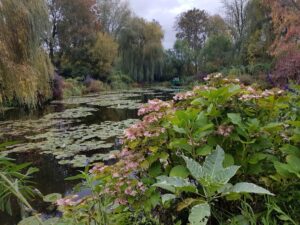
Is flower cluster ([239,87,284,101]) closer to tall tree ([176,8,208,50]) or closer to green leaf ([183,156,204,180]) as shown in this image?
green leaf ([183,156,204,180])

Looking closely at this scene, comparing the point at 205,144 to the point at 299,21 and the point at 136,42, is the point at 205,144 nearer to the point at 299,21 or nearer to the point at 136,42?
the point at 299,21

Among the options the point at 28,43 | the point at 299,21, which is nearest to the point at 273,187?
the point at 28,43

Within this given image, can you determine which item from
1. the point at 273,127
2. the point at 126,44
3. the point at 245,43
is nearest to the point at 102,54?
the point at 126,44

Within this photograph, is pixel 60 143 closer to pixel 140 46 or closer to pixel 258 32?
pixel 258 32

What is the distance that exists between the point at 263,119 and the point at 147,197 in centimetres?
68

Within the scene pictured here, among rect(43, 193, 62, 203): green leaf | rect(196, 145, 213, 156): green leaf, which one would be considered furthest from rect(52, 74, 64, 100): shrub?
rect(196, 145, 213, 156): green leaf

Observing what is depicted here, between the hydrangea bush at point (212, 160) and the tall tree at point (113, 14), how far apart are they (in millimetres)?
26717

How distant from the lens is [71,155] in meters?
5.11

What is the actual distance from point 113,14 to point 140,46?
5179 mm

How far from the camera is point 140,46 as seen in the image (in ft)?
81.6

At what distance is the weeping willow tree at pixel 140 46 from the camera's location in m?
24.7

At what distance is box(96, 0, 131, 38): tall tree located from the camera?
27125mm

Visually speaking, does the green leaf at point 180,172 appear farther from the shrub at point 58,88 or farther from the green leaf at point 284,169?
the shrub at point 58,88

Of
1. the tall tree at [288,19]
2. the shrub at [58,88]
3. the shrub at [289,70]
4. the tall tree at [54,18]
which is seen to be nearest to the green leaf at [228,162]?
the shrub at [289,70]
